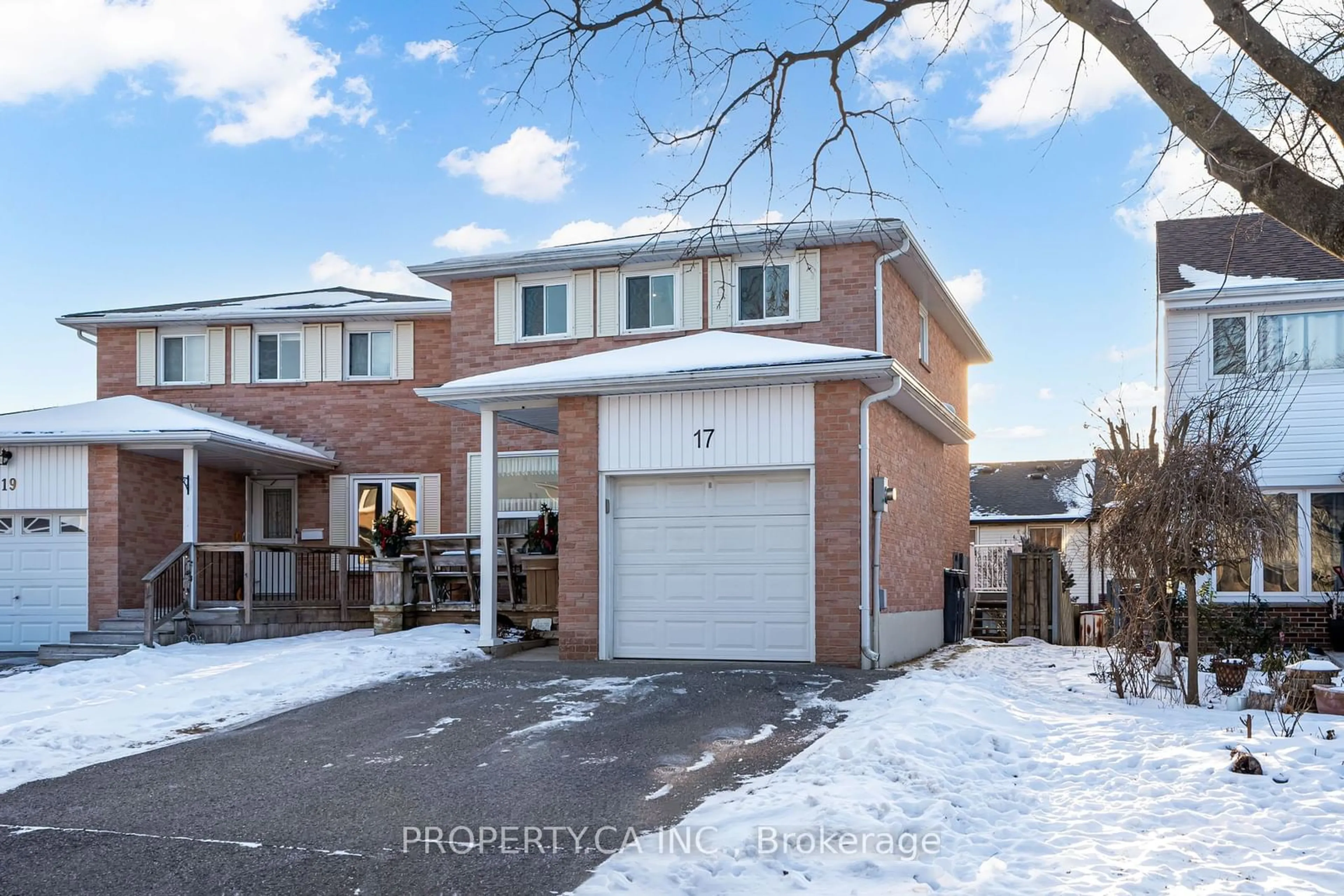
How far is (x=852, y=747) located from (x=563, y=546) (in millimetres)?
6020

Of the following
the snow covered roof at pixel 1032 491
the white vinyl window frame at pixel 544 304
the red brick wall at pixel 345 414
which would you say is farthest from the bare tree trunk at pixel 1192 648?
the snow covered roof at pixel 1032 491

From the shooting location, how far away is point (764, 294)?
53.8 feet

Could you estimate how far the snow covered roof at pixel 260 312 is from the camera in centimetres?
1994

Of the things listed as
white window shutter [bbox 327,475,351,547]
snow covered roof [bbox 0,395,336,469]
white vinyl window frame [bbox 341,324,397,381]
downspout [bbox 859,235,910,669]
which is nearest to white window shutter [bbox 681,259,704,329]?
downspout [bbox 859,235,910,669]

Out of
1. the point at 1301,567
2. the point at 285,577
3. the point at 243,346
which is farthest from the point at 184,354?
the point at 1301,567

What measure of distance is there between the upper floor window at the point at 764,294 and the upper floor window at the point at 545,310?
2.92 metres

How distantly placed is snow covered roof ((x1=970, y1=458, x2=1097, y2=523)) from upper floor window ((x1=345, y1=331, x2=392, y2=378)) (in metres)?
17.0

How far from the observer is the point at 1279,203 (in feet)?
16.3

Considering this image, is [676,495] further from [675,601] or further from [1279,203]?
[1279,203]

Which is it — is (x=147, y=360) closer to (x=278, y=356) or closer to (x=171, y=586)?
(x=278, y=356)

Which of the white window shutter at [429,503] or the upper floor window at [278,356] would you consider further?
the upper floor window at [278,356]

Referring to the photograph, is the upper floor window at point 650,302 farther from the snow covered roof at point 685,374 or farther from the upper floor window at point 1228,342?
the upper floor window at point 1228,342

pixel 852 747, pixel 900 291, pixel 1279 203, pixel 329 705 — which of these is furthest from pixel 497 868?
pixel 900 291

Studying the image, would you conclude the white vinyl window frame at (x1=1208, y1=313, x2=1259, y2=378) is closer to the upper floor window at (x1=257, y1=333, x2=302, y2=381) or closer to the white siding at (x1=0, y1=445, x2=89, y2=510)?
the upper floor window at (x1=257, y1=333, x2=302, y2=381)
